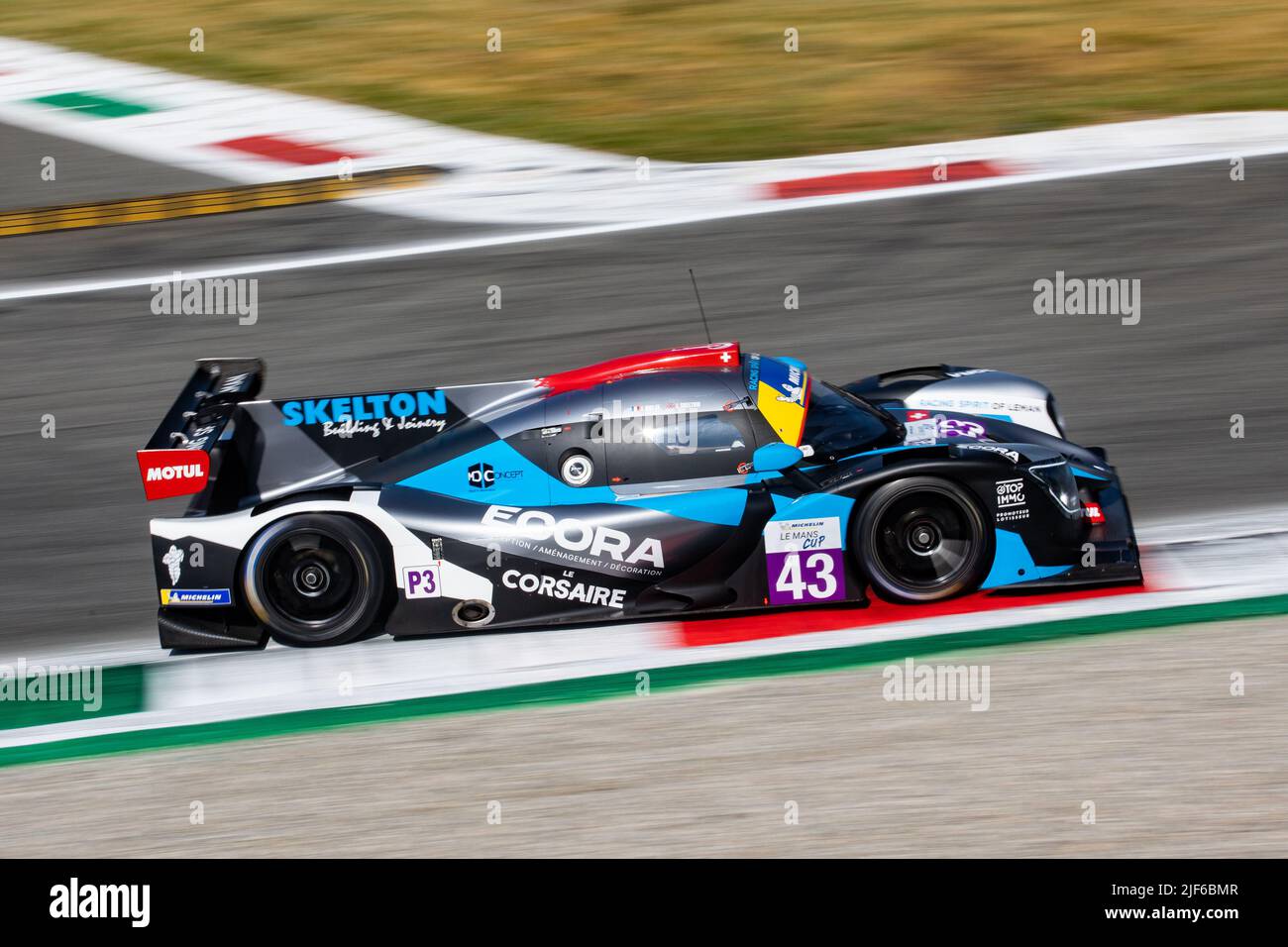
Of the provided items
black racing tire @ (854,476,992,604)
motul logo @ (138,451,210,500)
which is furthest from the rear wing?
black racing tire @ (854,476,992,604)

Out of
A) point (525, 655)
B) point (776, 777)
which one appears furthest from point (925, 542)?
point (525, 655)

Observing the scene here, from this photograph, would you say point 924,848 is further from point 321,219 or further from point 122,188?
point 122,188

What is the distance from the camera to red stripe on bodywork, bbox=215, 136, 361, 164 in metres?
13.2

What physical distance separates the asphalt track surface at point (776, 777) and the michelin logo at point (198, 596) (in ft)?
2.81

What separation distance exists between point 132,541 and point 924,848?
492cm

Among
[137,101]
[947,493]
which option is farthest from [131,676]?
[137,101]

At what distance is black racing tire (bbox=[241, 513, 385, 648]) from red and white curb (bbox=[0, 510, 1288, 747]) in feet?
0.42

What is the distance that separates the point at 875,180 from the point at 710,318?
104 inches

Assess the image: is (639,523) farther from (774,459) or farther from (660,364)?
(660,364)

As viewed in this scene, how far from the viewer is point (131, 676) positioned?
671 cm

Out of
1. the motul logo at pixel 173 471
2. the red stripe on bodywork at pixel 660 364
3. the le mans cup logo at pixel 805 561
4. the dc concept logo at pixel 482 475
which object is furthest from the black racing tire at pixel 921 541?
the motul logo at pixel 173 471

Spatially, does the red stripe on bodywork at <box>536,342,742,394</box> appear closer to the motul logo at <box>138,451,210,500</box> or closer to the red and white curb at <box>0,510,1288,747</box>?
the red and white curb at <box>0,510,1288,747</box>

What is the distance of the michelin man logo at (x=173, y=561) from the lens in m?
6.51

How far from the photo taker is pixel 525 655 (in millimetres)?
6520
